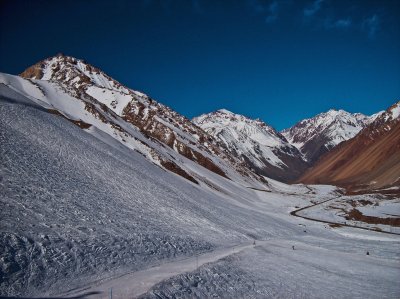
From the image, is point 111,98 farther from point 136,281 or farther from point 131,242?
point 136,281

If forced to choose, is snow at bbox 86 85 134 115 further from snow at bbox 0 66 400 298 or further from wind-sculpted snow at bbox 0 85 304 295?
snow at bbox 0 66 400 298

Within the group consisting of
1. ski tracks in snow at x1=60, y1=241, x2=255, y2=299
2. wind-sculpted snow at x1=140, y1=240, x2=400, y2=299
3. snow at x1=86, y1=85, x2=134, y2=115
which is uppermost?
snow at x1=86, y1=85, x2=134, y2=115

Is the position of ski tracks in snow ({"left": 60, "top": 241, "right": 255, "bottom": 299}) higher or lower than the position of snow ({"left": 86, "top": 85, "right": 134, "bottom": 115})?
lower

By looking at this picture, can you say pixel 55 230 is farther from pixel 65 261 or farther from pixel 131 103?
pixel 131 103

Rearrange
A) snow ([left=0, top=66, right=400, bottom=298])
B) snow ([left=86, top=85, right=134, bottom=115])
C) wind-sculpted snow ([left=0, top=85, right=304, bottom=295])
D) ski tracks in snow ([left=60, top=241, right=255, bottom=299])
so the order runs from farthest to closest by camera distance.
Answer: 1. snow ([left=86, top=85, right=134, bottom=115])
2. snow ([left=0, top=66, right=400, bottom=298])
3. wind-sculpted snow ([left=0, top=85, right=304, bottom=295])
4. ski tracks in snow ([left=60, top=241, right=255, bottom=299])

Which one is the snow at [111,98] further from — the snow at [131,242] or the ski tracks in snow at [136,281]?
the ski tracks in snow at [136,281]

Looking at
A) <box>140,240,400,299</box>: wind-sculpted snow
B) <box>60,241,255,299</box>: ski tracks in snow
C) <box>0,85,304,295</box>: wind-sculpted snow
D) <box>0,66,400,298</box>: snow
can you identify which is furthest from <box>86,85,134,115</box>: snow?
<box>60,241,255,299</box>: ski tracks in snow

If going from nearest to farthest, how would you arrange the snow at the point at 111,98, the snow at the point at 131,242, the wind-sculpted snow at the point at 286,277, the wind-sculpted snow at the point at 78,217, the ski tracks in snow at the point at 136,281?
the ski tracks in snow at the point at 136,281 → the wind-sculpted snow at the point at 78,217 → the snow at the point at 131,242 → the wind-sculpted snow at the point at 286,277 → the snow at the point at 111,98

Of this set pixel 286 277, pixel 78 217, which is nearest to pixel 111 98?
pixel 78 217

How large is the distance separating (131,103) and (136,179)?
14660 cm

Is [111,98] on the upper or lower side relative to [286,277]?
upper

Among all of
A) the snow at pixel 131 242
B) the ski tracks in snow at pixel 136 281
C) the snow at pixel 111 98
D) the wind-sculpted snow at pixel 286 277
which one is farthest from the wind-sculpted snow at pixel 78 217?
the snow at pixel 111 98

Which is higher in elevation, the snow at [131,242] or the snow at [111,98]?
the snow at [111,98]

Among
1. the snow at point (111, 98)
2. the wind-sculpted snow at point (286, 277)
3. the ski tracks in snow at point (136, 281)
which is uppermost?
the snow at point (111, 98)
